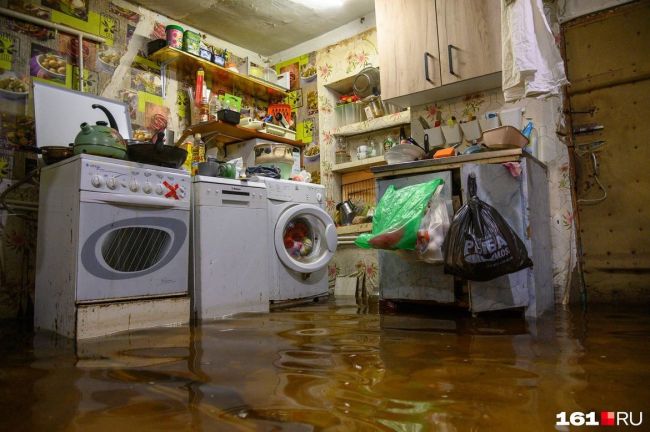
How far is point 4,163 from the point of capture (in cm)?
271

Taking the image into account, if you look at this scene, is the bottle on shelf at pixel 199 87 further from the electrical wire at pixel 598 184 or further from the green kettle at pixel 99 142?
the electrical wire at pixel 598 184

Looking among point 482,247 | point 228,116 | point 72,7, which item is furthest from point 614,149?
point 72,7

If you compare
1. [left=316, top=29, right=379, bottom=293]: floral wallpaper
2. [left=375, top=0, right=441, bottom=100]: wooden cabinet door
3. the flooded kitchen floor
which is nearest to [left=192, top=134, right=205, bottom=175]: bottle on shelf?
[left=316, top=29, right=379, bottom=293]: floral wallpaper

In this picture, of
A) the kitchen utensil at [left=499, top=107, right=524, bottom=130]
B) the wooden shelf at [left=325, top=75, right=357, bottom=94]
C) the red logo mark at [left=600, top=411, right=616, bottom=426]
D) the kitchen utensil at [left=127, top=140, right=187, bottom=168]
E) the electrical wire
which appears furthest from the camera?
the wooden shelf at [left=325, top=75, right=357, bottom=94]

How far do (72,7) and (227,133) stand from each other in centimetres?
150

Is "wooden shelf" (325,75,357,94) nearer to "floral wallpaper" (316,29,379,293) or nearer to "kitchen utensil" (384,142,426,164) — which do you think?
"floral wallpaper" (316,29,379,293)

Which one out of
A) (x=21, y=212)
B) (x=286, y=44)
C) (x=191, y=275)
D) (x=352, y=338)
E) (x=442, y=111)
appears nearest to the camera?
(x=352, y=338)

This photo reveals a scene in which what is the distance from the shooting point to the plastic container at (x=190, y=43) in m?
3.56

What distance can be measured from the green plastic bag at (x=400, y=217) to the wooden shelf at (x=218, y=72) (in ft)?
7.64

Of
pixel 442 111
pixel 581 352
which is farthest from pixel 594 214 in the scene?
pixel 581 352

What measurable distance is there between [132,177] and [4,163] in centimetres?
125

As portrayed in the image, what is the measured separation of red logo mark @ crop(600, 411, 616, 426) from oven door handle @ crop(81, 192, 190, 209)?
2100 mm

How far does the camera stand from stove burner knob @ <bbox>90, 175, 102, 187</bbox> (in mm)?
2014

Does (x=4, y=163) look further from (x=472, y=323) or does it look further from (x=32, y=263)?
(x=472, y=323)
